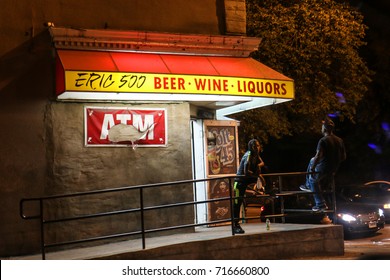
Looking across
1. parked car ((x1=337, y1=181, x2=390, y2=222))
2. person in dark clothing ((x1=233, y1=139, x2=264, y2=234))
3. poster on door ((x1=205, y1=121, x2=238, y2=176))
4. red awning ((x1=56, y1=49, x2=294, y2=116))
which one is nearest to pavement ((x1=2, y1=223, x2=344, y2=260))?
person in dark clothing ((x1=233, y1=139, x2=264, y2=234))

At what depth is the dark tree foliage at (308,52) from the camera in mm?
19906

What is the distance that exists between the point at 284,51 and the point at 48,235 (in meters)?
12.1

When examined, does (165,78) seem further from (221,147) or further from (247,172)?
(221,147)

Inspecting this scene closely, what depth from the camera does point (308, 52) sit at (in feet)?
66.9

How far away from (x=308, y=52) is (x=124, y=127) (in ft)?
35.9

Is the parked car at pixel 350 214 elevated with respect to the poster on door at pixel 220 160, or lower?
lower

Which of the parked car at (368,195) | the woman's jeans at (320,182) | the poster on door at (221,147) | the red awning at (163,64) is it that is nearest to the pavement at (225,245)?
the woman's jeans at (320,182)

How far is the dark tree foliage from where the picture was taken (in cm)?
1991

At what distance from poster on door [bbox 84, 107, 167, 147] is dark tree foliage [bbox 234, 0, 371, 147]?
9.19 m

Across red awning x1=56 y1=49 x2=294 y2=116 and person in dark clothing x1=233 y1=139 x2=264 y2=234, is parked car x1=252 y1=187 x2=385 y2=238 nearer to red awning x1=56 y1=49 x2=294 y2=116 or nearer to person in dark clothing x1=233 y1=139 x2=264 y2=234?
red awning x1=56 y1=49 x2=294 y2=116

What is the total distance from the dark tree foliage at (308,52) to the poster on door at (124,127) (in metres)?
9.19

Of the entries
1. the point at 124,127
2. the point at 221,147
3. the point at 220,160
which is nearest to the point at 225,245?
the point at 124,127

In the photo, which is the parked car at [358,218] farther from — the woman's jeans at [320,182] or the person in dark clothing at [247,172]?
the person in dark clothing at [247,172]
